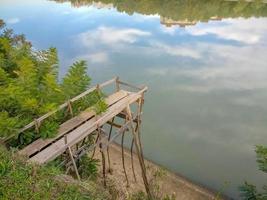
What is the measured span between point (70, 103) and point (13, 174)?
3.20 m

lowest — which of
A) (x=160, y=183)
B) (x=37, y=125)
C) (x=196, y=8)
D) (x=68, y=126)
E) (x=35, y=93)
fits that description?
(x=160, y=183)

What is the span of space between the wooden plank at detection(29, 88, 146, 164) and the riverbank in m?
2.64

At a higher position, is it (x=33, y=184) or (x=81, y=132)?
(x=33, y=184)

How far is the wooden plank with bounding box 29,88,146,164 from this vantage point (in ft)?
25.9

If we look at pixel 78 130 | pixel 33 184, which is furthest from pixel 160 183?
pixel 33 184

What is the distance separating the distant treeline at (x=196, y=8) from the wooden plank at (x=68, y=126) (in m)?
24.9

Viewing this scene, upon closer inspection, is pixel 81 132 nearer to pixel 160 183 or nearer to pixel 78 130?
pixel 78 130

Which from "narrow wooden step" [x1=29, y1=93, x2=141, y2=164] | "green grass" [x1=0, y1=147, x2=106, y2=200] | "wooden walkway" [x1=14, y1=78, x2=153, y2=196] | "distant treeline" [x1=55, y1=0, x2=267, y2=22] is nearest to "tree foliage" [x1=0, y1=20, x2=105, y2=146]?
"wooden walkway" [x1=14, y1=78, x2=153, y2=196]

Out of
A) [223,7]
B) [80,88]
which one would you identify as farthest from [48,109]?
[223,7]

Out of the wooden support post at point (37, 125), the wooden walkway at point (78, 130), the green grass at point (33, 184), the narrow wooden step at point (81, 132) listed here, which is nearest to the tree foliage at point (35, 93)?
the wooden support post at point (37, 125)

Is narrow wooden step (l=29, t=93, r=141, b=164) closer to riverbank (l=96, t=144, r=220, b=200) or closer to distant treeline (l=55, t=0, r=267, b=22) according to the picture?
riverbank (l=96, t=144, r=220, b=200)

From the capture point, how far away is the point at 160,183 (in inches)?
481

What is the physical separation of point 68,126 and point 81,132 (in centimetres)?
53

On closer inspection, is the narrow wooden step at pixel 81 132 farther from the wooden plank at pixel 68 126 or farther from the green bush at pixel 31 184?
the green bush at pixel 31 184
